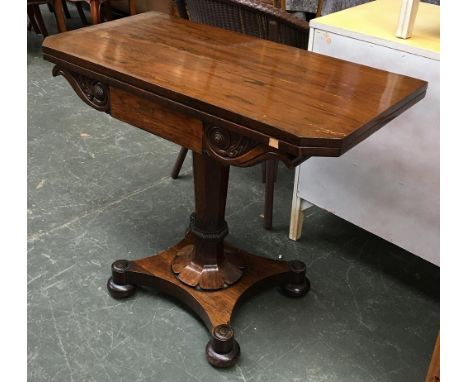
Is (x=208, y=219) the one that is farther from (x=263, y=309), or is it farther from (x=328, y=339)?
(x=328, y=339)

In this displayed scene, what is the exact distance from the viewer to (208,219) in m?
1.67

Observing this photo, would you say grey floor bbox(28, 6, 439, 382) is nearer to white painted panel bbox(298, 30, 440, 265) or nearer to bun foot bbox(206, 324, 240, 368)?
bun foot bbox(206, 324, 240, 368)

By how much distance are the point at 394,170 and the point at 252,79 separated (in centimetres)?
64

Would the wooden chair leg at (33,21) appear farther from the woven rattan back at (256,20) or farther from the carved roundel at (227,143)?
the carved roundel at (227,143)

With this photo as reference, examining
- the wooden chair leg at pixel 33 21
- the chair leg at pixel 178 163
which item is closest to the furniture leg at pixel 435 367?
the chair leg at pixel 178 163

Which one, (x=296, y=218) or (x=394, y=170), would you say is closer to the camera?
(x=394, y=170)

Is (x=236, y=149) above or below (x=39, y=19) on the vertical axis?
above

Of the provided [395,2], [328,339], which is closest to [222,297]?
[328,339]

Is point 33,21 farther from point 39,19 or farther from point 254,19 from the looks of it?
point 254,19

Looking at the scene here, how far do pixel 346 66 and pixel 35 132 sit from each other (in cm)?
191

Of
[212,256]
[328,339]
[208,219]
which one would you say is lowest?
[328,339]

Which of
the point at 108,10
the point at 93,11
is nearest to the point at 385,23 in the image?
the point at 93,11

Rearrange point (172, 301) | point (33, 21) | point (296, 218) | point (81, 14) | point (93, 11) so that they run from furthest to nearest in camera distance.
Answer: point (81, 14) → point (33, 21) → point (93, 11) → point (296, 218) → point (172, 301)

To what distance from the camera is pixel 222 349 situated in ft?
5.03
